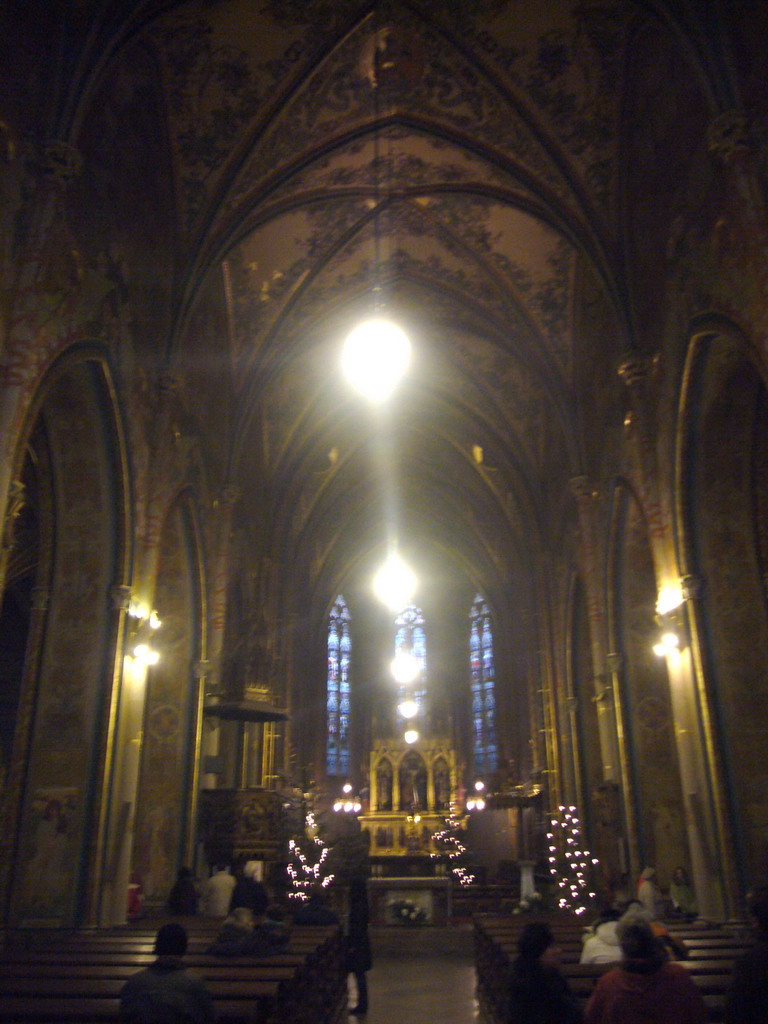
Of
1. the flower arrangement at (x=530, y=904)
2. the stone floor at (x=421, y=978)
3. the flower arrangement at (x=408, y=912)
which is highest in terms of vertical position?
the flower arrangement at (x=530, y=904)

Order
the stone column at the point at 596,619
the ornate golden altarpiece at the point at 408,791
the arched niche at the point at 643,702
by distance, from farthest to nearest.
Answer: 1. the ornate golden altarpiece at the point at 408,791
2. the stone column at the point at 596,619
3. the arched niche at the point at 643,702

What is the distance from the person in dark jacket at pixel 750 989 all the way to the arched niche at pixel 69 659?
826 centimetres

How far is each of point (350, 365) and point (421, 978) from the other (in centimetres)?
868

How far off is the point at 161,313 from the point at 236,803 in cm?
757

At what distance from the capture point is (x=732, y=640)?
10.7m

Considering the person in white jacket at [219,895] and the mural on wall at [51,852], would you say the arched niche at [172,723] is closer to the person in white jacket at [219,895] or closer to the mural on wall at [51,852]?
the person in white jacket at [219,895]

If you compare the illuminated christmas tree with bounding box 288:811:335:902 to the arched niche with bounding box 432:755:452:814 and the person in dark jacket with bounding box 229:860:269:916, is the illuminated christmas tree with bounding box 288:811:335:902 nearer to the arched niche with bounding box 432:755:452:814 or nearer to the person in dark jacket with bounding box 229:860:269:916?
the arched niche with bounding box 432:755:452:814

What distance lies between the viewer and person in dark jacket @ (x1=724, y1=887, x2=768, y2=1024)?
358 centimetres

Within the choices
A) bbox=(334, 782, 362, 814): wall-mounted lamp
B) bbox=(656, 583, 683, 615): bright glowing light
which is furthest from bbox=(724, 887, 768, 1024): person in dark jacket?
bbox=(334, 782, 362, 814): wall-mounted lamp

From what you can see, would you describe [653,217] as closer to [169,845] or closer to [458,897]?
[169,845]

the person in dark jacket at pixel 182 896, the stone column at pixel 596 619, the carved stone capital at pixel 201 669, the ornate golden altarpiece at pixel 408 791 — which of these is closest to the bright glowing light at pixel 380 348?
the stone column at pixel 596 619

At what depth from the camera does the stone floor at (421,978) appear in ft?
27.7

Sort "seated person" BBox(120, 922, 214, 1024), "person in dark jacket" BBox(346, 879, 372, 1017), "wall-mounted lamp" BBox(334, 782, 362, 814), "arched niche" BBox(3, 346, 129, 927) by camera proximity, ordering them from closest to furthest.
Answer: "seated person" BBox(120, 922, 214, 1024) → "person in dark jacket" BBox(346, 879, 372, 1017) → "arched niche" BBox(3, 346, 129, 927) → "wall-mounted lamp" BBox(334, 782, 362, 814)

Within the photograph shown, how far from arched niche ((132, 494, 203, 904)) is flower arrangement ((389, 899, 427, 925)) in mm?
5945
